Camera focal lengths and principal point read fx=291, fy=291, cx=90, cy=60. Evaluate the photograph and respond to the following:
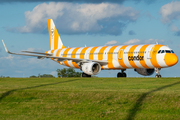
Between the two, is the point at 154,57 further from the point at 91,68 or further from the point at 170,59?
the point at 91,68

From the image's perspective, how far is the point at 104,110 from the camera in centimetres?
1463

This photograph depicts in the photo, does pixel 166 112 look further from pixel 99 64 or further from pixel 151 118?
pixel 99 64

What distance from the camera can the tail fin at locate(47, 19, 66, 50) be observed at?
51.6 metres

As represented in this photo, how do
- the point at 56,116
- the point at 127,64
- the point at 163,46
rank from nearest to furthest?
the point at 56,116 → the point at 163,46 → the point at 127,64

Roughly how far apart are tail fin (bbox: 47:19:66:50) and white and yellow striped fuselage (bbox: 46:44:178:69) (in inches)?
329

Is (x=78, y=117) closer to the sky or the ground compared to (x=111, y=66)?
closer to the ground

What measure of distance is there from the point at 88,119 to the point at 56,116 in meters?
1.74

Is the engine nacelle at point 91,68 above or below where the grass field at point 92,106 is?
above

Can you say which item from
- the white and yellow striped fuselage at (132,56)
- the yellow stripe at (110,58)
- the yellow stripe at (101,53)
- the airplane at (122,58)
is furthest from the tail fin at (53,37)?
the yellow stripe at (110,58)

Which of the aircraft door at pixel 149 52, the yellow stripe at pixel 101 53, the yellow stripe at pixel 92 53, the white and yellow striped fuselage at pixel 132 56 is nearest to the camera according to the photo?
the white and yellow striped fuselage at pixel 132 56

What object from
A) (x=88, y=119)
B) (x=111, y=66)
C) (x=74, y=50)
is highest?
(x=74, y=50)

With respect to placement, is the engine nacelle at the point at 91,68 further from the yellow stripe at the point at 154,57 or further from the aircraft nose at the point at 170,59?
the aircraft nose at the point at 170,59

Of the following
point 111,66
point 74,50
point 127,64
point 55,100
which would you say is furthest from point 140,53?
point 55,100

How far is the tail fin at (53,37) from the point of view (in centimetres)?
5162
